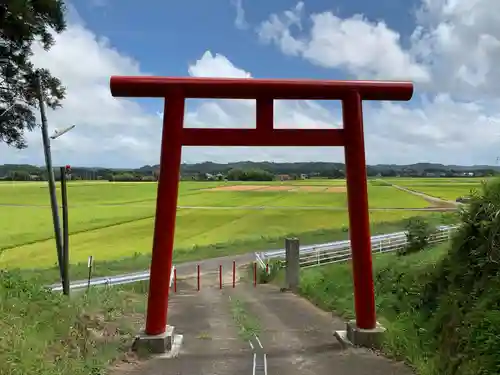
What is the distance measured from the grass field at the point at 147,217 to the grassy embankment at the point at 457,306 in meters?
18.0

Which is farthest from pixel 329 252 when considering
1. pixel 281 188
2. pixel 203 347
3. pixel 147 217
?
pixel 281 188

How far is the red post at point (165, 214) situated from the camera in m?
6.56

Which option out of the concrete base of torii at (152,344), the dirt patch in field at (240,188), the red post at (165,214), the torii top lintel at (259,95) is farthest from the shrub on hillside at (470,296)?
the dirt patch in field at (240,188)

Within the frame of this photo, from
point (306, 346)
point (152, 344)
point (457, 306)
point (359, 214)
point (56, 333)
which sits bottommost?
point (306, 346)

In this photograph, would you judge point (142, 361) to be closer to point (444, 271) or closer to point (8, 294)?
point (8, 294)

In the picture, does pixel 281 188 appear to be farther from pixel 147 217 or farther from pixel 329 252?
pixel 329 252

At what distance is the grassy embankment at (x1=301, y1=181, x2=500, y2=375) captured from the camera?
438 cm

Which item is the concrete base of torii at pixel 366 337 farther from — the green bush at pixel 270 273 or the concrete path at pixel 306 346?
the green bush at pixel 270 273

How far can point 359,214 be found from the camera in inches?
266

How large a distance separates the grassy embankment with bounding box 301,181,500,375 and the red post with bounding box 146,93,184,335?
10.2 feet

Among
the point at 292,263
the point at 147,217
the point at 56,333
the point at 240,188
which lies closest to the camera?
the point at 56,333

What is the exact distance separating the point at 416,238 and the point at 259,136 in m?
7.35

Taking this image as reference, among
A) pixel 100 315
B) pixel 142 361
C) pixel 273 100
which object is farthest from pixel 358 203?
pixel 100 315

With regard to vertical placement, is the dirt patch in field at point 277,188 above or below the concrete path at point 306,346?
above
